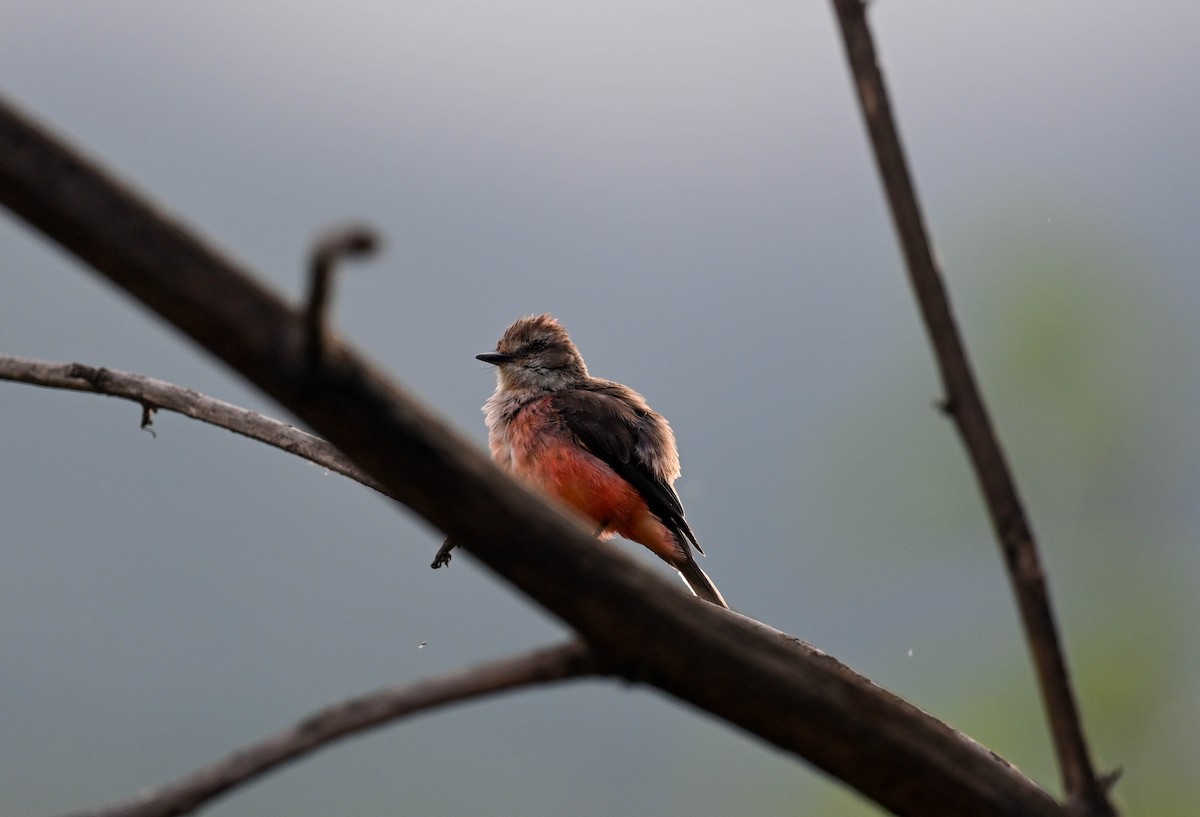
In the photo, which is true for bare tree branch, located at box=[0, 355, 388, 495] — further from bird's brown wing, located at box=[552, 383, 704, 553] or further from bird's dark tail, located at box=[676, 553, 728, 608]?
bird's brown wing, located at box=[552, 383, 704, 553]

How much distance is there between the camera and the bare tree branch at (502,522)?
1097 mm

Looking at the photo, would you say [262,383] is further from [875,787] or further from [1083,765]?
[1083,765]

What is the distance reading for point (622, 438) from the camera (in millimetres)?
5176

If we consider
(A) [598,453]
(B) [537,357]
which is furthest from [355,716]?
(B) [537,357]

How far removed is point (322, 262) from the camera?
1.07 m

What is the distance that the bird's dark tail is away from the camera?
177 inches

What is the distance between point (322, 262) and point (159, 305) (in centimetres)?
17

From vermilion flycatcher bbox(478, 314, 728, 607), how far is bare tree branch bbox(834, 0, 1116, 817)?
10.4 feet

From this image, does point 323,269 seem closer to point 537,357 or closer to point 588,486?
point 588,486

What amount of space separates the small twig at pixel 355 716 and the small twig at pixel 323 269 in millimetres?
346

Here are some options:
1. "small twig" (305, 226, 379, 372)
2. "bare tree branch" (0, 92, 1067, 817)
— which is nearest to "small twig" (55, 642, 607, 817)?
"bare tree branch" (0, 92, 1067, 817)

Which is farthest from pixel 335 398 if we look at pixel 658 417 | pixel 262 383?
pixel 658 417

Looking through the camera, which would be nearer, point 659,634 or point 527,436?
point 659,634

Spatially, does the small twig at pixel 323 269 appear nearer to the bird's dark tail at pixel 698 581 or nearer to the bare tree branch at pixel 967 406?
the bare tree branch at pixel 967 406
